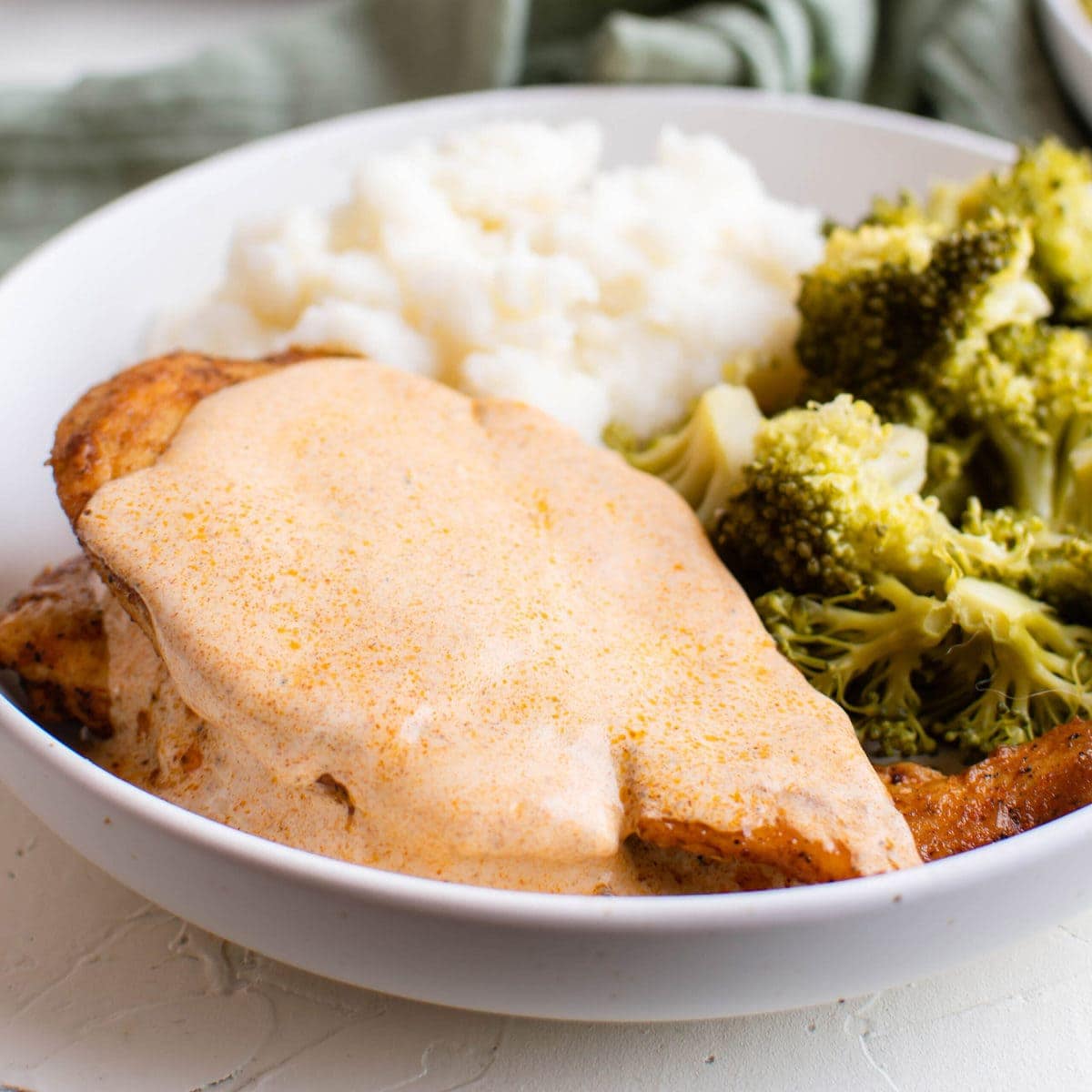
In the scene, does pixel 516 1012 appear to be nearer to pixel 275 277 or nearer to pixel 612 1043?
pixel 612 1043

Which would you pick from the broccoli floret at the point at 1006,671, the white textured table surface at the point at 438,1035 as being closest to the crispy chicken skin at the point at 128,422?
the white textured table surface at the point at 438,1035

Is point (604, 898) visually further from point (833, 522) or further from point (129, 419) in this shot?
point (129, 419)

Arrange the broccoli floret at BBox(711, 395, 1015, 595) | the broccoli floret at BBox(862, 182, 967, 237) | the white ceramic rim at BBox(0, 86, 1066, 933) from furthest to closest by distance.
Answer: 1. the broccoli floret at BBox(862, 182, 967, 237)
2. the broccoli floret at BBox(711, 395, 1015, 595)
3. the white ceramic rim at BBox(0, 86, 1066, 933)

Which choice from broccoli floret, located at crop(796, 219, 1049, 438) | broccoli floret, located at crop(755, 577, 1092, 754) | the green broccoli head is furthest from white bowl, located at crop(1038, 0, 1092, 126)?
broccoli floret, located at crop(755, 577, 1092, 754)

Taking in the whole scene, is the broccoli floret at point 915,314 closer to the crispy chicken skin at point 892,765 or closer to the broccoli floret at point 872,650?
the broccoli floret at point 872,650

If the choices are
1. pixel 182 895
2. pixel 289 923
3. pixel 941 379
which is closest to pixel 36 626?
pixel 182 895

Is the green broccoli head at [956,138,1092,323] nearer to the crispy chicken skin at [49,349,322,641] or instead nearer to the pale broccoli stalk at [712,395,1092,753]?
the pale broccoli stalk at [712,395,1092,753]

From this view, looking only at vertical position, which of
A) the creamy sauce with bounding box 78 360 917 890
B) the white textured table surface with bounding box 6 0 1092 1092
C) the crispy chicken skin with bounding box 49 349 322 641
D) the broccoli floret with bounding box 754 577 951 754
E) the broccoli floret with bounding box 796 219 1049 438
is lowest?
the white textured table surface with bounding box 6 0 1092 1092
